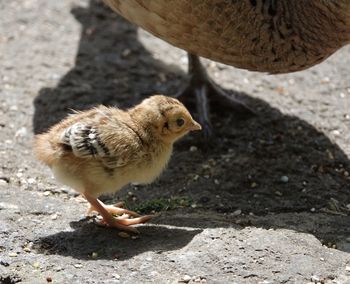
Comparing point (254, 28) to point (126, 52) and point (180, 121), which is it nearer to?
point (180, 121)

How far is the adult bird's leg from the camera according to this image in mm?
4855

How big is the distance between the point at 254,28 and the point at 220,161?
82 cm

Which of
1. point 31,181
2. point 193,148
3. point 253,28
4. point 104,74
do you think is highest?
point 253,28

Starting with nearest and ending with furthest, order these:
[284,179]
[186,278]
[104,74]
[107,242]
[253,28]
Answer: [186,278] → [107,242] → [253,28] → [284,179] → [104,74]

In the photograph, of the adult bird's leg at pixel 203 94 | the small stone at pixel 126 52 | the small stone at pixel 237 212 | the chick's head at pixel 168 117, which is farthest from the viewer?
the small stone at pixel 126 52

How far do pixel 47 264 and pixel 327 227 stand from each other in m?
1.38

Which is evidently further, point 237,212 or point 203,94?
point 203,94

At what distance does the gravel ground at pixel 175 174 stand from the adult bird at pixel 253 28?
24.4 inches

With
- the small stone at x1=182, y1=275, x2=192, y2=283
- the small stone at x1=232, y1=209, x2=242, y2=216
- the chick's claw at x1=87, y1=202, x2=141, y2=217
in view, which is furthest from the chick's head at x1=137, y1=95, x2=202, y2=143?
the small stone at x1=182, y1=275, x2=192, y2=283

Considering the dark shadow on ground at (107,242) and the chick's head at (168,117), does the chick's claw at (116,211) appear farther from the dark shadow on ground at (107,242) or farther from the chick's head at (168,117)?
the chick's head at (168,117)

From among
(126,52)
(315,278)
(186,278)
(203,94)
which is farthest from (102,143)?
(126,52)

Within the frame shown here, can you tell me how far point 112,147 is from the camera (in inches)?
137

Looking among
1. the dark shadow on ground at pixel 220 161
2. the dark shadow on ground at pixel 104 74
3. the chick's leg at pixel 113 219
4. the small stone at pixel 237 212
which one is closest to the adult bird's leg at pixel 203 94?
→ the dark shadow on ground at pixel 220 161

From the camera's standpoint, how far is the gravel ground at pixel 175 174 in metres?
3.24
